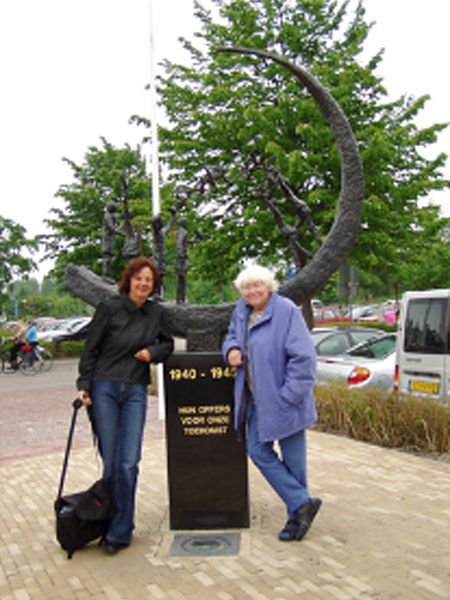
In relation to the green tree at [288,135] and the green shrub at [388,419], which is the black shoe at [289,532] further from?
the green tree at [288,135]

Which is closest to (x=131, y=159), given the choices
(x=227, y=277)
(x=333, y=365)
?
(x=227, y=277)

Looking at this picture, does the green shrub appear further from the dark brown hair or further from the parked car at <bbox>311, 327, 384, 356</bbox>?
the dark brown hair

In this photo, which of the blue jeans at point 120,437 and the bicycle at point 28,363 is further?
the bicycle at point 28,363

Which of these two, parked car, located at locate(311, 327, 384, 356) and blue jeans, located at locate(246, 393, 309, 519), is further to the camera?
parked car, located at locate(311, 327, 384, 356)

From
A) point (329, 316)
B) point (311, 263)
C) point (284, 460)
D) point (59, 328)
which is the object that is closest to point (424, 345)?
point (311, 263)

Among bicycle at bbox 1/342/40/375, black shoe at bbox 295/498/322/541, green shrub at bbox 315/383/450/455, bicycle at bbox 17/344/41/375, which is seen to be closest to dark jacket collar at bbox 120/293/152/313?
black shoe at bbox 295/498/322/541

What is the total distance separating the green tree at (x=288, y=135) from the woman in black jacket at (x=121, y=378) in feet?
30.4

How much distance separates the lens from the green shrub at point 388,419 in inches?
252

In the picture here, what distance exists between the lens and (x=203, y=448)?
13.8 ft

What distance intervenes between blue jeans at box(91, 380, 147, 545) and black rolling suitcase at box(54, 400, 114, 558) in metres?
0.08

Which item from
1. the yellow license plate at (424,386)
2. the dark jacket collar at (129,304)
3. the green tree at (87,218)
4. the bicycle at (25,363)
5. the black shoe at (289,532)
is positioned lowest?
the bicycle at (25,363)

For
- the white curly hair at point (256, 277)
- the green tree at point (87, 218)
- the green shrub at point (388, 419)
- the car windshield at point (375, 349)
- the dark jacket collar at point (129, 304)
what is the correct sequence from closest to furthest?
the white curly hair at point (256, 277)
the dark jacket collar at point (129, 304)
the green shrub at point (388, 419)
the car windshield at point (375, 349)
the green tree at point (87, 218)

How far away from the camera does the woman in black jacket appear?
3.79m

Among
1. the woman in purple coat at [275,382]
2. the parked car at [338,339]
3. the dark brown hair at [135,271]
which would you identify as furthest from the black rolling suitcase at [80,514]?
the parked car at [338,339]
